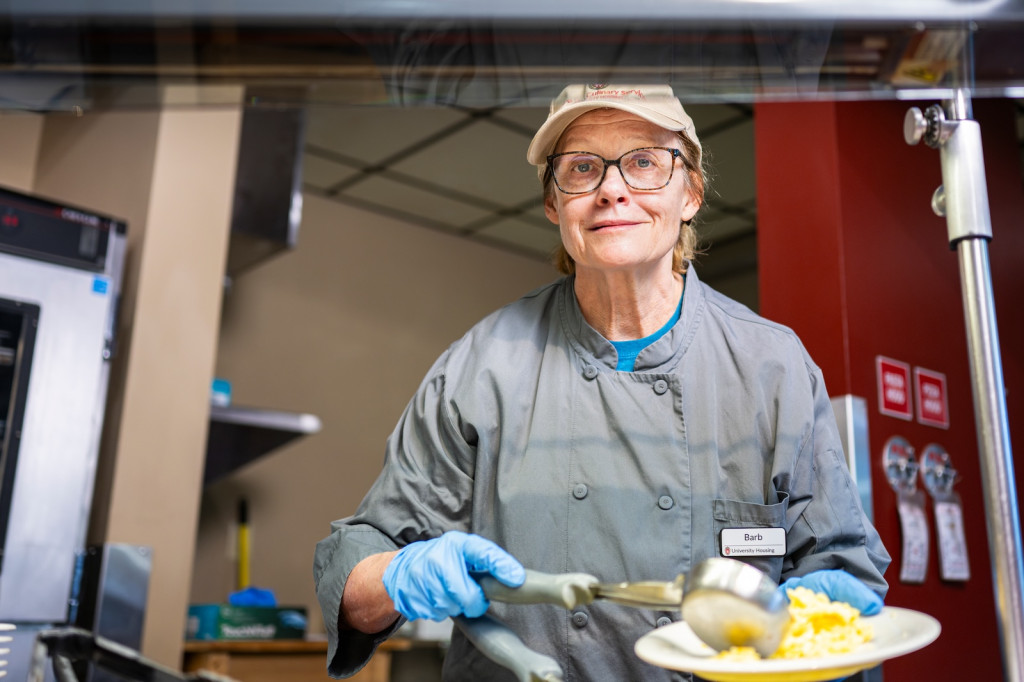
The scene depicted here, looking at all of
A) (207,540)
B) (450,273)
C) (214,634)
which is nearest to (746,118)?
(450,273)

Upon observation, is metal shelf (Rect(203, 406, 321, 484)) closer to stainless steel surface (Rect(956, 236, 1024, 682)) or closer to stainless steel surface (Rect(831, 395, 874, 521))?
stainless steel surface (Rect(831, 395, 874, 521))

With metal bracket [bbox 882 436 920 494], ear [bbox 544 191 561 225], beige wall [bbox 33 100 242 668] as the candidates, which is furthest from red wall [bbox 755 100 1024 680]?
beige wall [bbox 33 100 242 668]

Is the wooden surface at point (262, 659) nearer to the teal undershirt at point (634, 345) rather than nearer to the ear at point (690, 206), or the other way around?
the teal undershirt at point (634, 345)

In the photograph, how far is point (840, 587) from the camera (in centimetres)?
73

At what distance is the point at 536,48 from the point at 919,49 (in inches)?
9.9

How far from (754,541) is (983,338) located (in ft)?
0.79

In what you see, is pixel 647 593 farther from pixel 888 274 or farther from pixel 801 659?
pixel 888 274

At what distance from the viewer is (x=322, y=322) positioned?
2803 mm

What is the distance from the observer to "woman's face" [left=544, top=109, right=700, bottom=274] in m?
0.77

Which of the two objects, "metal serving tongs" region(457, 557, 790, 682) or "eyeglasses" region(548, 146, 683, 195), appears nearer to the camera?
"metal serving tongs" region(457, 557, 790, 682)

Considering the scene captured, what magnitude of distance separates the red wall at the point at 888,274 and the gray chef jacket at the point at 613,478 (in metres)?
0.08

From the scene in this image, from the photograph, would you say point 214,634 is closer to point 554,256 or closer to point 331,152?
point 331,152

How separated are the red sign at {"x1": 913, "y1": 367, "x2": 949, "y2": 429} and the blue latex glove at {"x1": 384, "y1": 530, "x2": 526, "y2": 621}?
465 mm

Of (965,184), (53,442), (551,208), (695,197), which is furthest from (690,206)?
(53,442)
